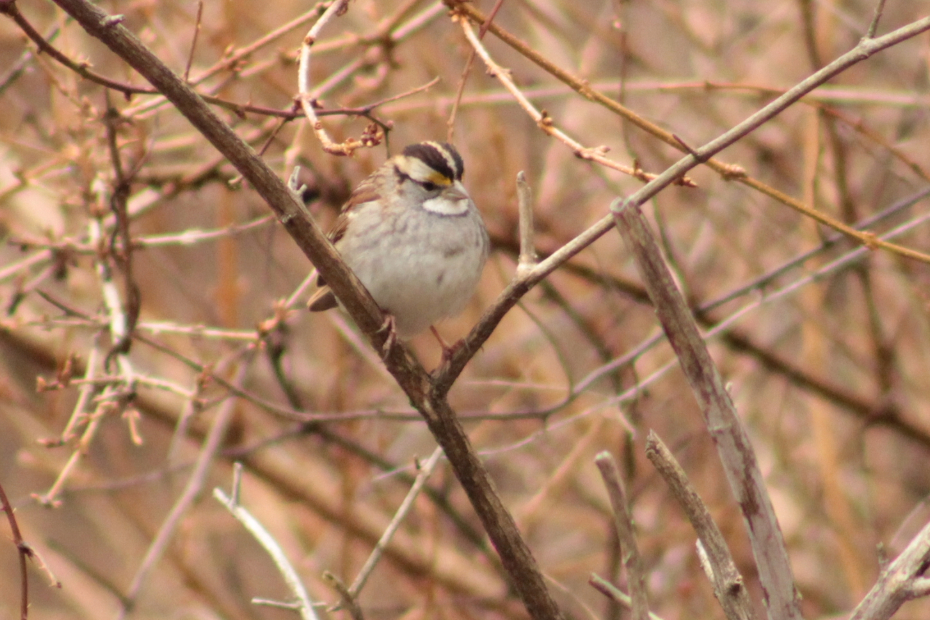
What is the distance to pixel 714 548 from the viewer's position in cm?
183

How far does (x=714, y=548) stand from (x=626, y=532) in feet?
0.76

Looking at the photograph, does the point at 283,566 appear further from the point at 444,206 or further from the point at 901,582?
the point at 444,206

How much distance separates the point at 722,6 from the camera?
588cm

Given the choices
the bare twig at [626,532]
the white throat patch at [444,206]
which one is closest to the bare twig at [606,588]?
the bare twig at [626,532]

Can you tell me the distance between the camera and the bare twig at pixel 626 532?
5.41 ft

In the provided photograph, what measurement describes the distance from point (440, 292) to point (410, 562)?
7.46 feet

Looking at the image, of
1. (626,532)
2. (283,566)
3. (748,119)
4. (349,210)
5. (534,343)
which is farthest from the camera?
(534,343)

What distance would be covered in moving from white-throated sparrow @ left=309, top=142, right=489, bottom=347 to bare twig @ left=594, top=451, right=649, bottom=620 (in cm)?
167

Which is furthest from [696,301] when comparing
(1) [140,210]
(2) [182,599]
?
(2) [182,599]

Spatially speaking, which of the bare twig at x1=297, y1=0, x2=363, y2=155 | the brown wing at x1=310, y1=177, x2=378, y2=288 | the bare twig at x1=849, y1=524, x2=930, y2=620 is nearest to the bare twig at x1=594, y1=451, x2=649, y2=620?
the bare twig at x1=849, y1=524, x2=930, y2=620

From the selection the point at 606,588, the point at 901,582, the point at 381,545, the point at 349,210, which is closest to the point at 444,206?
the point at 349,210

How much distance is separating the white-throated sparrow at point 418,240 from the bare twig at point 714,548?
5.28 ft

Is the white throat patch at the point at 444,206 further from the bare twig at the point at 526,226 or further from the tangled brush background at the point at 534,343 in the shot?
the bare twig at the point at 526,226

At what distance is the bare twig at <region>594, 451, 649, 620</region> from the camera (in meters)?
1.65
